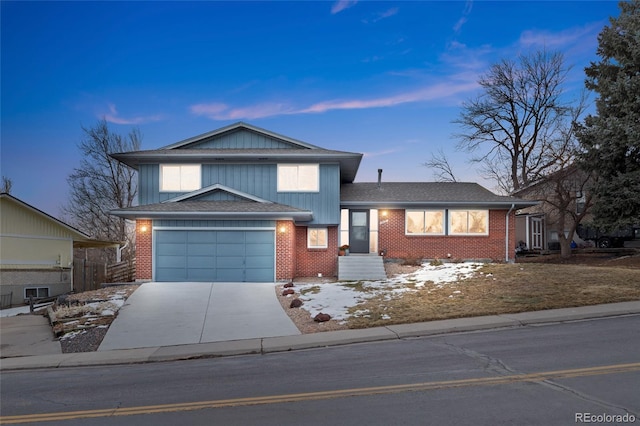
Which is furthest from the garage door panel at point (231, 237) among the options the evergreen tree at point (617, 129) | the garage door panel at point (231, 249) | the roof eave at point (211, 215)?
the evergreen tree at point (617, 129)

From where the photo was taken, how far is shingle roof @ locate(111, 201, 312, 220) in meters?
19.2

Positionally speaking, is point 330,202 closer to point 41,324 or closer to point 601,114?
point 41,324

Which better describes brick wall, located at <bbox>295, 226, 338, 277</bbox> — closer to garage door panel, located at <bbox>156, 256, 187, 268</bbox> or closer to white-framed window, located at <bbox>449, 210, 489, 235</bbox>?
garage door panel, located at <bbox>156, 256, 187, 268</bbox>

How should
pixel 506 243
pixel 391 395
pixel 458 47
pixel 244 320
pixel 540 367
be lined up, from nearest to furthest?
pixel 391 395 → pixel 540 367 → pixel 244 320 → pixel 506 243 → pixel 458 47

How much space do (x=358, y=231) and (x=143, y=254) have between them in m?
10.4

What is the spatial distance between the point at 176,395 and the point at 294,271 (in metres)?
14.9

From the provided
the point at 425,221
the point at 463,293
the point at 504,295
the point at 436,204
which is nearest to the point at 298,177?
the point at 425,221

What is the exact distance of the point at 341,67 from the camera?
94.5 ft

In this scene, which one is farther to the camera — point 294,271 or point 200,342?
point 294,271

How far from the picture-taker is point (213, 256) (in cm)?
1983

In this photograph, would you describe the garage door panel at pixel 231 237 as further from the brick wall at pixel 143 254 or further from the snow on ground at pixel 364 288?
the snow on ground at pixel 364 288

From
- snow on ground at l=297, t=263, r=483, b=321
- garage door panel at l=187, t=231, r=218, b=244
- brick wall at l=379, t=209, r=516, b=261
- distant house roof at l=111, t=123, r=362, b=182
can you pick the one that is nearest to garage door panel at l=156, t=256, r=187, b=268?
garage door panel at l=187, t=231, r=218, b=244

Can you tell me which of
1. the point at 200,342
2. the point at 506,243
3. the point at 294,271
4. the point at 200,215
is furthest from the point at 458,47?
the point at 200,342

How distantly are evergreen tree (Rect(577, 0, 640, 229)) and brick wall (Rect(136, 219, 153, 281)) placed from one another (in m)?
21.6
